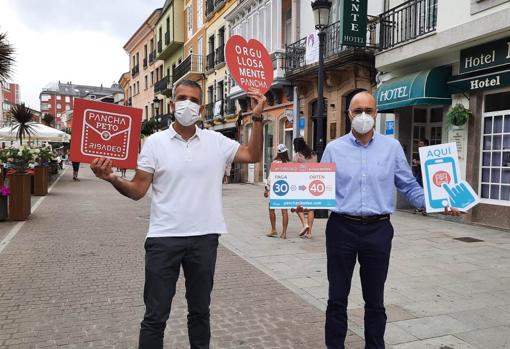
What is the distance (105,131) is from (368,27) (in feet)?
40.3

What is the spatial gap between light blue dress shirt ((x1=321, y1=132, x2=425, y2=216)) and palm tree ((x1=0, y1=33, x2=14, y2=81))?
29.9 feet

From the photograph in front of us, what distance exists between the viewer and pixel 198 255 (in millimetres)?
2852

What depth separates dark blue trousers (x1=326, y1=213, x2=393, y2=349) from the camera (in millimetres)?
3174

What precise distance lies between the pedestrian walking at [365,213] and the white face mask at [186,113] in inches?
41.6

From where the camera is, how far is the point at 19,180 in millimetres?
10109

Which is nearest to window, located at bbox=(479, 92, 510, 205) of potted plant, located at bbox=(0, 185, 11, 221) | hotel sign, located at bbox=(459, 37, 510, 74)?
hotel sign, located at bbox=(459, 37, 510, 74)

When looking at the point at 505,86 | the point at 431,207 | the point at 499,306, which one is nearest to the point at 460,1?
the point at 505,86

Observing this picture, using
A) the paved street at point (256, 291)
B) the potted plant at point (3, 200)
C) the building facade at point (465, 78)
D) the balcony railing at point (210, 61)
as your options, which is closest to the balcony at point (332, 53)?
the building facade at point (465, 78)

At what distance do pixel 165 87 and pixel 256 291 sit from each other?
34.7m

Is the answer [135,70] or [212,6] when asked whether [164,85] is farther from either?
[135,70]

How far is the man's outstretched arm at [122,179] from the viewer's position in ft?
8.98

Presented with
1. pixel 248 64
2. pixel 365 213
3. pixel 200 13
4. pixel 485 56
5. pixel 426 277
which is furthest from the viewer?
pixel 200 13

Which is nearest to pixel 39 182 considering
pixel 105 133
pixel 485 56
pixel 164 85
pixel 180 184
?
pixel 485 56

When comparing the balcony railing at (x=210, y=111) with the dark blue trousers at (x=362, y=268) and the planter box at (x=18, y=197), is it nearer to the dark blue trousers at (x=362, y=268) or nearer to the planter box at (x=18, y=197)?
the planter box at (x=18, y=197)
